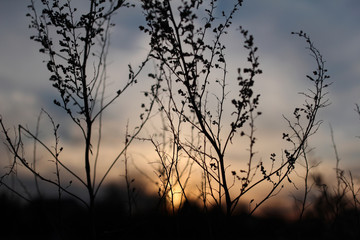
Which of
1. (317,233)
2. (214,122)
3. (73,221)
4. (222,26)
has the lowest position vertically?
(317,233)

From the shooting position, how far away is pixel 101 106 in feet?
13.9

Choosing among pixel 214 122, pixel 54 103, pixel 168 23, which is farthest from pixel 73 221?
pixel 168 23

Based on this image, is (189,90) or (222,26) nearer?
(189,90)

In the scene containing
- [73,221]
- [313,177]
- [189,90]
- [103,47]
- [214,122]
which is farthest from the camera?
[73,221]

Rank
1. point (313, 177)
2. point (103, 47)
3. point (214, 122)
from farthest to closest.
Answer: point (313, 177) → point (103, 47) → point (214, 122)

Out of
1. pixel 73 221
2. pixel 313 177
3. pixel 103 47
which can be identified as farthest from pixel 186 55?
pixel 73 221

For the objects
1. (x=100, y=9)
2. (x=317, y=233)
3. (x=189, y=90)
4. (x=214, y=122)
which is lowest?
(x=317, y=233)

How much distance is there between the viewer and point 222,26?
4.17m

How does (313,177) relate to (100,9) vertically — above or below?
below

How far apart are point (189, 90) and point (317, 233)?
774 cm

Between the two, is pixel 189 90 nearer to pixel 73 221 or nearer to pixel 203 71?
pixel 203 71

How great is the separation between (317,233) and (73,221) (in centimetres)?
784

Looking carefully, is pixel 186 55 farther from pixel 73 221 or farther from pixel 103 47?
pixel 73 221

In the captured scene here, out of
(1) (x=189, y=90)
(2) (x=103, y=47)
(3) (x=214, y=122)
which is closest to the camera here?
(1) (x=189, y=90)
